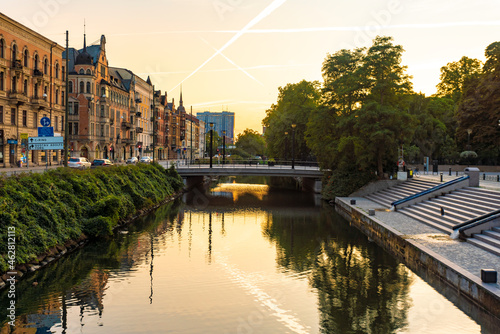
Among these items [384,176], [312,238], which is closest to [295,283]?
[312,238]

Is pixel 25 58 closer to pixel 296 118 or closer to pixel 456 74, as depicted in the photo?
pixel 296 118

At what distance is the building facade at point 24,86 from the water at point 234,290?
2565cm

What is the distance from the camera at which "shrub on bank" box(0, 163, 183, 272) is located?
60.3ft

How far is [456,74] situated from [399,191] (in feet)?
179

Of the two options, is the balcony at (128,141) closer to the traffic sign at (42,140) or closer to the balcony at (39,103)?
the balcony at (39,103)

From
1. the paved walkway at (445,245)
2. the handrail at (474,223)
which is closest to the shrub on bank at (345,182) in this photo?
the paved walkway at (445,245)

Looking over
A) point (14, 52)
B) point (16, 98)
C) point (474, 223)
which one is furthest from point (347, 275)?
point (14, 52)

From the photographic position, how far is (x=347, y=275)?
61.2 ft

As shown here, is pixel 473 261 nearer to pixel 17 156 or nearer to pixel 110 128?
pixel 17 156

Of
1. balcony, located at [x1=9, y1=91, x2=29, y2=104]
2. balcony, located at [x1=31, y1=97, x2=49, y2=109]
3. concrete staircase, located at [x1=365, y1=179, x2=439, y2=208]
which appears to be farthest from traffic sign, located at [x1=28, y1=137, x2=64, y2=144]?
balcony, located at [x1=31, y1=97, x2=49, y2=109]

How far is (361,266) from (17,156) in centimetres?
4142

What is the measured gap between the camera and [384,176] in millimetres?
44531

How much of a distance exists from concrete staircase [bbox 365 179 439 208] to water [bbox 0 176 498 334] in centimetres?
1116

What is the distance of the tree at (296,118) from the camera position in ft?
221
